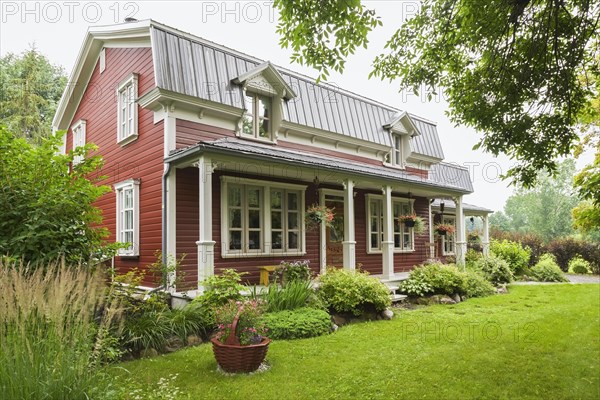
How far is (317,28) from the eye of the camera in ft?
17.4

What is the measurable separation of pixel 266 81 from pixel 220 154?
138 inches

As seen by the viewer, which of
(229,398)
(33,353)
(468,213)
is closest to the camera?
(33,353)

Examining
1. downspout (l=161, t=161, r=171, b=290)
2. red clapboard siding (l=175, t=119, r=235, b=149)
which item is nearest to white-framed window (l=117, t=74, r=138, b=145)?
red clapboard siding (l=175, t=119, r=235, b=149)

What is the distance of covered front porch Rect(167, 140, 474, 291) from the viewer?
308 inches

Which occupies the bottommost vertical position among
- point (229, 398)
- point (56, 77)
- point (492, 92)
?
point (229, 398)

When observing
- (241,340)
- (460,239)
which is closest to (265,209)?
(241,340)

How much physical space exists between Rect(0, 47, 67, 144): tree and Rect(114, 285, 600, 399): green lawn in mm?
22287

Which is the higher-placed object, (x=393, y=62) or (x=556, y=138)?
(x=393, y=62)

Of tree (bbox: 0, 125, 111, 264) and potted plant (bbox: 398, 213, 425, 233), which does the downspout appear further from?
potted plant (bbox: 398, 213, 425, 233)

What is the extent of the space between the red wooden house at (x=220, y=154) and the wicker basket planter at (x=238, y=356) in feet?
Answer: 7.97

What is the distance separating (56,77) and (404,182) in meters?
28.6

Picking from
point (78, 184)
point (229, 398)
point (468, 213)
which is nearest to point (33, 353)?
point (229, 398)

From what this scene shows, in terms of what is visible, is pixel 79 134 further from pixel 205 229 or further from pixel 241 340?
pixel 241 340

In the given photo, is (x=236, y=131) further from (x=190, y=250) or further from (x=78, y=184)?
(x=78, y=184)
